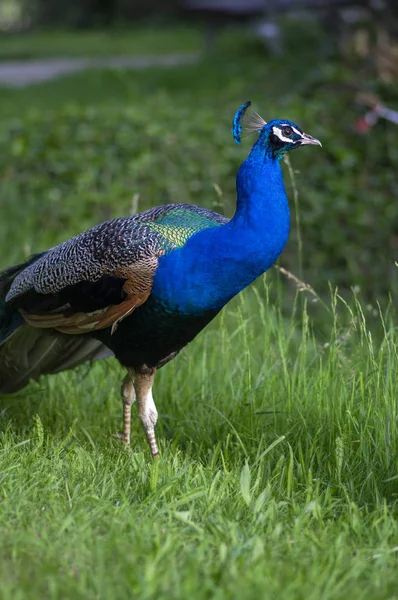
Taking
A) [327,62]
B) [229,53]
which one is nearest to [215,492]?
[327,62]

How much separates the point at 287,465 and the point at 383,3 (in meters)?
6.95

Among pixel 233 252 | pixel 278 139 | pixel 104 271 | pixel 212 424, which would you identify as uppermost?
pixel 278 139

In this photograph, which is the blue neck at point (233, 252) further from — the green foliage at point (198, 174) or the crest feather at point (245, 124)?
the green foliage at point (198, 174)

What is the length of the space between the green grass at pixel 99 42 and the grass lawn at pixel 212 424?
1338cm

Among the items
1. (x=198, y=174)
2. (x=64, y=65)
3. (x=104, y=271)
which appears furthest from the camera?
(x=64, y=65)

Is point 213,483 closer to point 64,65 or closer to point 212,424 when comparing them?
point 212,424

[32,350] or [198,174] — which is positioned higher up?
[198,174]

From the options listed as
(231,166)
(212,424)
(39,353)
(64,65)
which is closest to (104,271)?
(39,353)

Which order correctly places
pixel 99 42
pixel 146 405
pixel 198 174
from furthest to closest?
pixel 99 42 → pixel 198 174 → pixel 146 405

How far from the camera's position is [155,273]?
338cm

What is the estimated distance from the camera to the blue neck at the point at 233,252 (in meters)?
3.31

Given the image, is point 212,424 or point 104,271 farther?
point 212,424

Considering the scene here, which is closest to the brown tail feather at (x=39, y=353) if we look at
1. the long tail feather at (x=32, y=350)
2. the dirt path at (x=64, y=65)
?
the long tail feather at (x=32, y=350)

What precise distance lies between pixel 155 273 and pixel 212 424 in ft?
2.94
